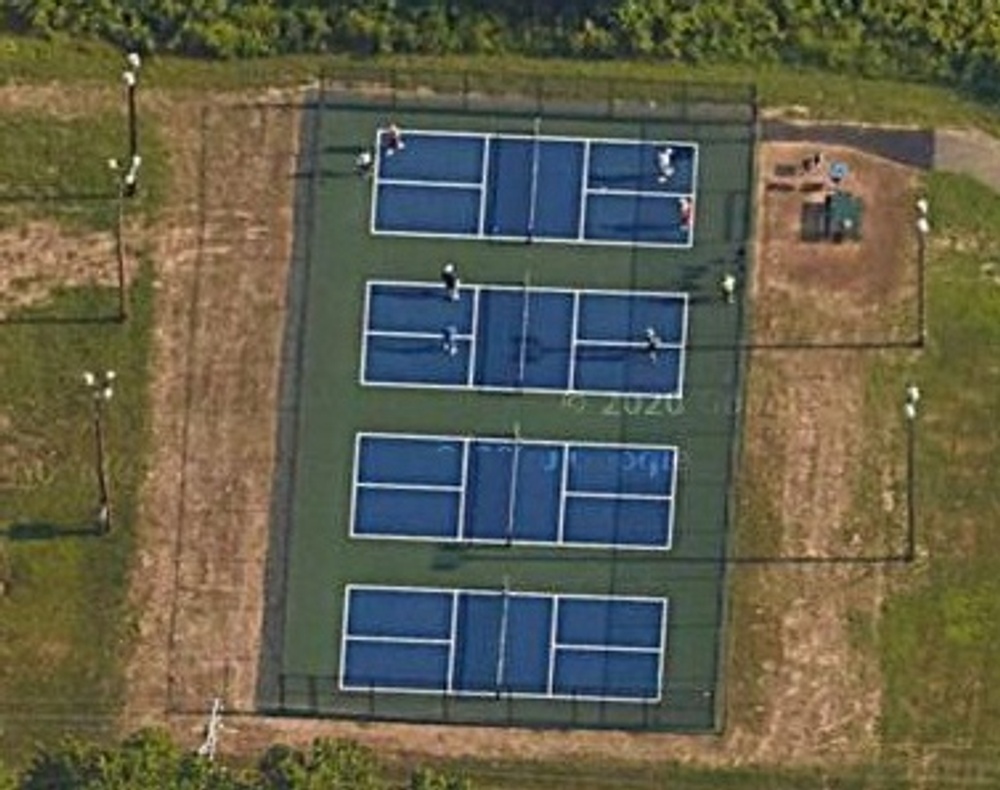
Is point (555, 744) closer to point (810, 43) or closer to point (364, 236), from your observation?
point (364, 236)

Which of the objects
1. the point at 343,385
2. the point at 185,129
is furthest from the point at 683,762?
the point at 185,129

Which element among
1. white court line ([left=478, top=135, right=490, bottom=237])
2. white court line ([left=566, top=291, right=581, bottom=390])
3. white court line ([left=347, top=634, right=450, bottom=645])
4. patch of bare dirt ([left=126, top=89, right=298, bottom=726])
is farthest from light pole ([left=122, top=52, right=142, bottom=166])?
white court line ([left=347, top=634, right=450, bottom=645])

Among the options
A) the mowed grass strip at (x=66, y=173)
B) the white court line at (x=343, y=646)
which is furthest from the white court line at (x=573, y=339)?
the mowed grass strip at (x=66, y=173)

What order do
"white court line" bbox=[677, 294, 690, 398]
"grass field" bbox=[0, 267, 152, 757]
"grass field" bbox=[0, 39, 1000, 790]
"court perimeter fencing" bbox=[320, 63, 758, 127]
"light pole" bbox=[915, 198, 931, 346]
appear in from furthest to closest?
"court perimeter fencing" bbox=[320, 63, 758, 127] → "light pole" bbox=[915, 198, 931, 346] → "white court line" bbox=[677, 294, 690, 398] → "grass field" bbox=[0, 39, 1000, 790] → "grass field" bbox=[0, 267, 152, 757]

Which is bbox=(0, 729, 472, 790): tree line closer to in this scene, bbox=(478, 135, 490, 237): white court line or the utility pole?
the utility pole

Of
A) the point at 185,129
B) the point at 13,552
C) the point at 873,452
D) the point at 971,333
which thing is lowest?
the point at 13,552

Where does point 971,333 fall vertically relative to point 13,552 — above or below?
above
